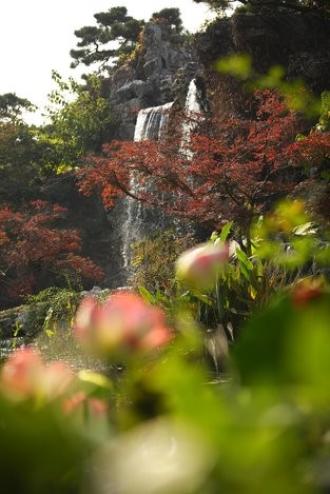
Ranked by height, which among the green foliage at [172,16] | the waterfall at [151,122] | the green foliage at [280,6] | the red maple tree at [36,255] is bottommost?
the red maple tree at [36,255]

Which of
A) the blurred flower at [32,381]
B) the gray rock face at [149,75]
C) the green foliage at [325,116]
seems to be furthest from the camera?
the gray rock face at [149,75]

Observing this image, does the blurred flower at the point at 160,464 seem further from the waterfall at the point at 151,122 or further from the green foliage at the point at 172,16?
the green foliage at the point at 172,16

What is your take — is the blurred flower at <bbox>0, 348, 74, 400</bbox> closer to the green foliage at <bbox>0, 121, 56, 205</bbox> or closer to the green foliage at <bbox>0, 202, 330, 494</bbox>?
the green foliage at <bbox>0, 202, 330, 494</bbox>

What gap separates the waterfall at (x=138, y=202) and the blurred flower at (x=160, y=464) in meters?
14.3

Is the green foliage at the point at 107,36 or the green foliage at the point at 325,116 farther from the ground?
the green foliage at the point at 107,36

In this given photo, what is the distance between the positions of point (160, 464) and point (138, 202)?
14446 millimetres

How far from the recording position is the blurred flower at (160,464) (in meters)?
0.19

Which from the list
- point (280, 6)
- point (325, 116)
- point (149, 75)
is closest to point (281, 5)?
point (280, 6)

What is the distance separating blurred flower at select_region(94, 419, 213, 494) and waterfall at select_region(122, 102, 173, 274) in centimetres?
1434

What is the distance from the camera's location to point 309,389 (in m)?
0.21

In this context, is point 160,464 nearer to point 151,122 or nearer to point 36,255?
point 36,255

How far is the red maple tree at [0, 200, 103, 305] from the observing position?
485 inches

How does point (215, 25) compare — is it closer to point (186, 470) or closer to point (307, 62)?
point (307, 62)

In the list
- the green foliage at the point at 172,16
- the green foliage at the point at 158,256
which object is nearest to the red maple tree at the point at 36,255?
the green foliage at the point at 158,256
